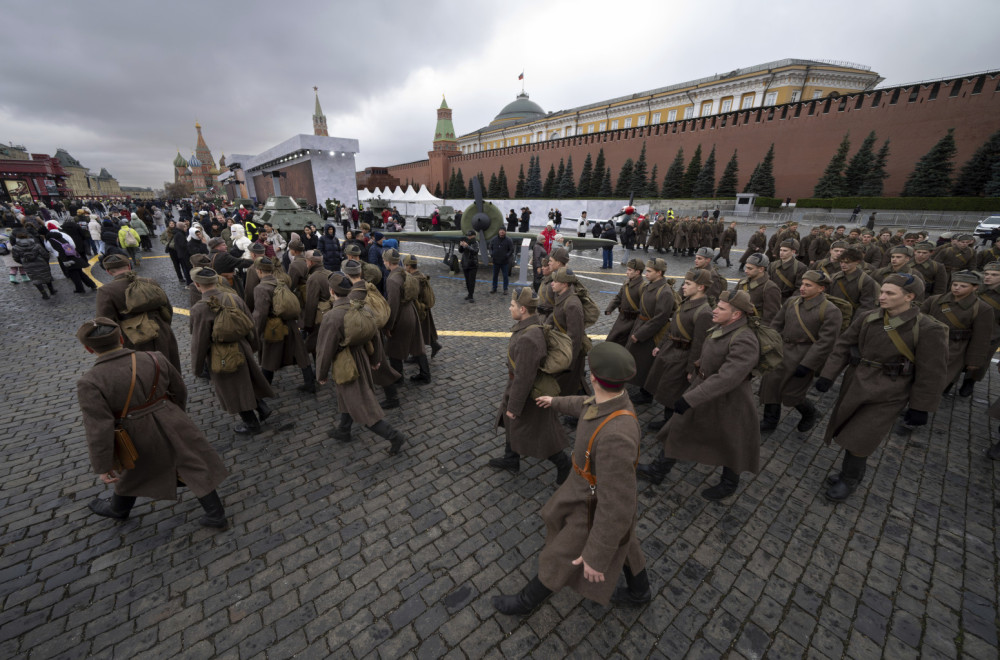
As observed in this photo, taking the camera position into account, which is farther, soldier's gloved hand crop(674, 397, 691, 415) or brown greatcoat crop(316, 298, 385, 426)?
brown greatcoat crop(316, 298, 385, 426)

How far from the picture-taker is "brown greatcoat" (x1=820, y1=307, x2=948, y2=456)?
3262mm

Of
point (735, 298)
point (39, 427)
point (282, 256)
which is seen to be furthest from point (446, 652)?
point (282, 256)

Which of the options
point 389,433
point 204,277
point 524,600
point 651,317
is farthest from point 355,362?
point 651,317

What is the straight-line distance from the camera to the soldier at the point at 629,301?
5014 mm

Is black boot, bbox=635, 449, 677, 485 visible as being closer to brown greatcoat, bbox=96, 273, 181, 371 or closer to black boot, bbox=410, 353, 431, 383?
black boot, bbox=410, 353, 431, 383

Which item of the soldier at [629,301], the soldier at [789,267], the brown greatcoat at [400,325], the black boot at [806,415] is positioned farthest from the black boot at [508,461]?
the soldier at [789,267]

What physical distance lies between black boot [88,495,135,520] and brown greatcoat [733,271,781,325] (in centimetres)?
695

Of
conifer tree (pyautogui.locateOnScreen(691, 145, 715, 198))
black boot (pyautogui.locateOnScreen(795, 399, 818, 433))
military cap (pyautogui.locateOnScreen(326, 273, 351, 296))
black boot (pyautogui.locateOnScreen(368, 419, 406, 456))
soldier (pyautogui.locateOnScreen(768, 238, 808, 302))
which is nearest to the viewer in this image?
black boot (pyautogui.locateOnScreen(368, 419, 406, 456))

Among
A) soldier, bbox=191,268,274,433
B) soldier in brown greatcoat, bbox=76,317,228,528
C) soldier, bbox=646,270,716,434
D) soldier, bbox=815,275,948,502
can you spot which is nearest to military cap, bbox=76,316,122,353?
soldier in brown greatcoat, bbox=76,317,228,528

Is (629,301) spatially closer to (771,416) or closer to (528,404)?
(771,416)

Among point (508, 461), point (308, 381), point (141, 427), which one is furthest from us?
point (308, 381)

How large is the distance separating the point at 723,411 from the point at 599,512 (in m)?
1.95

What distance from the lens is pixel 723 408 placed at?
3326mm

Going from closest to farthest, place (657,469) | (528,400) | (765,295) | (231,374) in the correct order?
(528,400), (657,469), (231,374), (765,295)
